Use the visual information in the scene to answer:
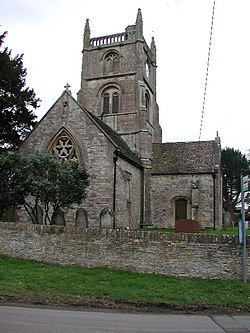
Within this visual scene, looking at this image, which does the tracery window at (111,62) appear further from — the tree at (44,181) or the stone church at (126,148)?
the tree at (44,181)

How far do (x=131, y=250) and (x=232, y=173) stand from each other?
Answer: 51497 mm

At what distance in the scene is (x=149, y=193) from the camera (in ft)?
94.0

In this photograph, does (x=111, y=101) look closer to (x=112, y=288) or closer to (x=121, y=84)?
(x=121, y=84)

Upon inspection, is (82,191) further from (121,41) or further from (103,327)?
(121,41)

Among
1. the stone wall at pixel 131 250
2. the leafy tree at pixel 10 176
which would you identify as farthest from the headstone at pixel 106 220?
the stone wall at pixel 131 250

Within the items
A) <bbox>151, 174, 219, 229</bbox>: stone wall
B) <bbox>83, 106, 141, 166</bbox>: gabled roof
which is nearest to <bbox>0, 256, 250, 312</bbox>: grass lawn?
<bbox>83, 106, 141, 166</bbox>: gabled roof

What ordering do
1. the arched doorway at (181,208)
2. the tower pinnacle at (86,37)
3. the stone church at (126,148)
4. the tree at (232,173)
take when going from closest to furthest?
the stone church at (126,148) → the arched doorway at (181,208) → the tower pinnacle at (86,37) → the tree at (232,173)

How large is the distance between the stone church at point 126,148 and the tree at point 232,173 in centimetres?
2957

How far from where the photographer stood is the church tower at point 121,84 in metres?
30.6

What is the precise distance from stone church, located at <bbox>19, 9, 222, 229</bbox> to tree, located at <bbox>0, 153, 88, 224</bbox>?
7.94 ft

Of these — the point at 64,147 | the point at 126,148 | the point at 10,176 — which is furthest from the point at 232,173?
the point at 10,176

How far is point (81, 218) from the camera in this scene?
20.9m

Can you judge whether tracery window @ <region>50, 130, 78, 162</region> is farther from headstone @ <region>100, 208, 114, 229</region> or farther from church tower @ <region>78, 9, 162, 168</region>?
church tower @ <region>78, 9, 162, 168</region>

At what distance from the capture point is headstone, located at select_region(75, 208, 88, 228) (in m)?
20.7
